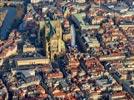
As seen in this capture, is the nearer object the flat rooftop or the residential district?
the residential district

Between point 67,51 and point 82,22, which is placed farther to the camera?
point 82,22

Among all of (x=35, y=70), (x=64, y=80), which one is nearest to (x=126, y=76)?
(x=64, y=80)

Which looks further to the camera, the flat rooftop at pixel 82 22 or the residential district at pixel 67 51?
the flat rooftop at pixel 82 22

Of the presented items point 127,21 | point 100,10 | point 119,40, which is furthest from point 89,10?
point 119,40

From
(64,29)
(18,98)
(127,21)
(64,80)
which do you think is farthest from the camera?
(127,21)

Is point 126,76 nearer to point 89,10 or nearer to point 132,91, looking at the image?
point 132,91

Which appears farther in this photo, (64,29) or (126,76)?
(64,29)

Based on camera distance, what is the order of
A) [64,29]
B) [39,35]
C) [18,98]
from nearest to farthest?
1. [18,98]
2. [39,35]
3. [64,29]
